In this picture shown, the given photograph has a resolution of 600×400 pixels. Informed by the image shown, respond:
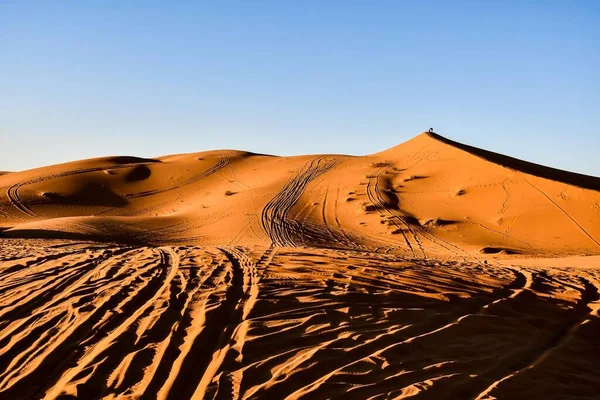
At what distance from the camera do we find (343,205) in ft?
85.5

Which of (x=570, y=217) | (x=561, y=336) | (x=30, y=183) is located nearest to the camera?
(x=561, y=336)

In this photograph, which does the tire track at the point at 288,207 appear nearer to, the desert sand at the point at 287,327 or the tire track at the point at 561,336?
the desert sand at the point at 287,327

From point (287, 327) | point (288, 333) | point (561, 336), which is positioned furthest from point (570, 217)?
point (288, 333)

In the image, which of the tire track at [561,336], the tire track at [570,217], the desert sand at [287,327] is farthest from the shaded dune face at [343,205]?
the tire track at [561,336]

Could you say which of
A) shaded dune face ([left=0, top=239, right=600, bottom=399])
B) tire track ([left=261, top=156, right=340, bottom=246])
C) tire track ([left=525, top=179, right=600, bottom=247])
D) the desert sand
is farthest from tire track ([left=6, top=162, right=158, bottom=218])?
tire track ([left=525, top=179, right=600, bottom=247])

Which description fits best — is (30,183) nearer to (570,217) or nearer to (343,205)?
(343,205)

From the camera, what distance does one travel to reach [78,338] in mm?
5074

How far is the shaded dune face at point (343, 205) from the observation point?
20403 millimetres

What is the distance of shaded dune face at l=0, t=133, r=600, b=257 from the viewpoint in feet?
66.9

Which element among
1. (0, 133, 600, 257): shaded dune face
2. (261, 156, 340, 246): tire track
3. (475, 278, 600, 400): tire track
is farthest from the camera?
(0, 133, 600, 257): shaded dune face

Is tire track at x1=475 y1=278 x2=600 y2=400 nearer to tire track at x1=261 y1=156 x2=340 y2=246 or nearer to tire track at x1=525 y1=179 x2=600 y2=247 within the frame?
tire track at x1=261 y1=156 x2=340 y2=246

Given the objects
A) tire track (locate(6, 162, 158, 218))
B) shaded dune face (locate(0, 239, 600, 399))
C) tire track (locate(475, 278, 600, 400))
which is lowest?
tire track (locate(475, 278, 600, 400))

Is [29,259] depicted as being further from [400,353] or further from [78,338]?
[400,353]

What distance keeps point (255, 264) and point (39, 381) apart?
4.82m
